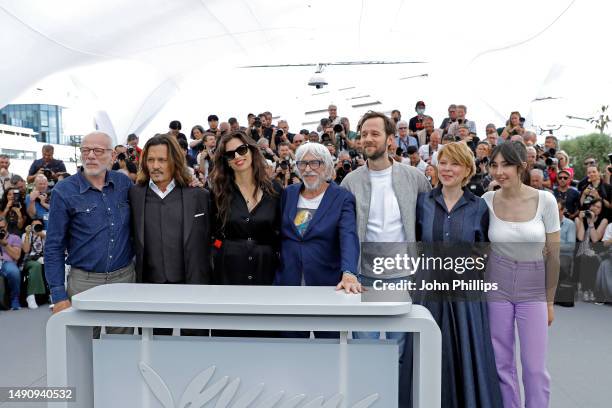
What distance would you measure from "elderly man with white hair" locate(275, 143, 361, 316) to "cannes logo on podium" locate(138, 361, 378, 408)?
2.92 ft

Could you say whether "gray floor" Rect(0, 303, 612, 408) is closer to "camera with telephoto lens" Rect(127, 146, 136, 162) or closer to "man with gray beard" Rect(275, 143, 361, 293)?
"man with gray beard" Rect(275, 143, 361, 293)

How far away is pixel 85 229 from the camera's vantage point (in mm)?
2541

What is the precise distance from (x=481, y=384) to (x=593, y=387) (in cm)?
159

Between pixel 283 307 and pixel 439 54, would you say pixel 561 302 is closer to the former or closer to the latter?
pixel 283 307

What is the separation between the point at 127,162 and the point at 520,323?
5.89 metres

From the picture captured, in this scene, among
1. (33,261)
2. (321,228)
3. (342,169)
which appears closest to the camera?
(321,228)

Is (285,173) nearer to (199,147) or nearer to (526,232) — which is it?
(199,147)

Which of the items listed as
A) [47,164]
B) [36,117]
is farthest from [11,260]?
[36,117]

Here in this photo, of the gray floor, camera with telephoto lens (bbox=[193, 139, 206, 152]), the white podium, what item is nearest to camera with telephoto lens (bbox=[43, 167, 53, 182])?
camera with telephoto lens (bbox=[193, 139, 206, 152])

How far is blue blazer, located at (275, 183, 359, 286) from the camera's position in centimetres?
248

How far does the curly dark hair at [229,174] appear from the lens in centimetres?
265

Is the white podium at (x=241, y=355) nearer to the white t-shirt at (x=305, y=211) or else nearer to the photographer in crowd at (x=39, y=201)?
the white t-shirt at (x=305, y=211)

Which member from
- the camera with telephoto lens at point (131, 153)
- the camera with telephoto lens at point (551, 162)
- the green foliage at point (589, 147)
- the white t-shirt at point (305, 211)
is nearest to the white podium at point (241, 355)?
the white t-shirt at point (305, 211)

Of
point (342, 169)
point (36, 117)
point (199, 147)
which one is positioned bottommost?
point (342, 169)
